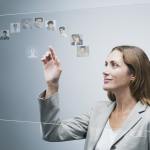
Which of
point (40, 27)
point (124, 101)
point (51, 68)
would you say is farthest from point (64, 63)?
point (124, 101)

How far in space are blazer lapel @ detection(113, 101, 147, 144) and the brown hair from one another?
22mm

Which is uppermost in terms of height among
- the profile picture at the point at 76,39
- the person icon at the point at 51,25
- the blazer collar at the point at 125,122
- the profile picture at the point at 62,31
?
the person icon at the point at 51,25

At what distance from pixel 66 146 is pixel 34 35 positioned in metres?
0.47

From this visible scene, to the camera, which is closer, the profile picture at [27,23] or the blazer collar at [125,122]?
the blazer collar at [125,122]

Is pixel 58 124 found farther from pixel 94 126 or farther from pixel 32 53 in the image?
pixel 32 53

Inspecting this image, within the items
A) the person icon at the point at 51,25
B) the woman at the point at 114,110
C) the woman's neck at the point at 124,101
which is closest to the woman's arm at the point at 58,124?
the woman at the point at 114,110

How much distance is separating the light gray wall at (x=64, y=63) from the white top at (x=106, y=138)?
0.13m

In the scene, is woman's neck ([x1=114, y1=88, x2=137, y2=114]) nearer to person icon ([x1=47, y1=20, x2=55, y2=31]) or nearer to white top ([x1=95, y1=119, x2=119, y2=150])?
white top ([x1=95, y1=119, x2=119, y2=150])

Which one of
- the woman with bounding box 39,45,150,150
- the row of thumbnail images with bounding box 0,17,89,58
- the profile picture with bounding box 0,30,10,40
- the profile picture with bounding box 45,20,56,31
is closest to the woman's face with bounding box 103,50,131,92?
the woman with bounding box 39,45,150,150

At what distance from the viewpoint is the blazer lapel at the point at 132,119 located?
1112 millimetres

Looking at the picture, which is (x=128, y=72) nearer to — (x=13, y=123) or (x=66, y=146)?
(x=66, y=146)

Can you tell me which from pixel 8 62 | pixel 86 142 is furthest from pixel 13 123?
pixel 86 142

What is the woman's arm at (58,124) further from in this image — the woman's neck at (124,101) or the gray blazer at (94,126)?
the woman's neck at (124,101)

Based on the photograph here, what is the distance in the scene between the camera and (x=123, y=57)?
1.13 m
